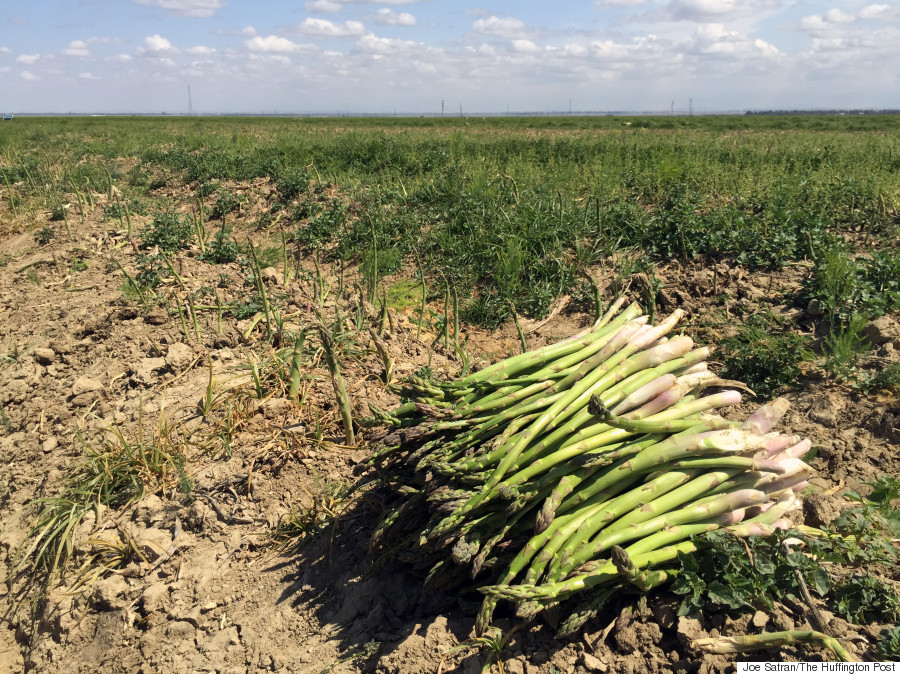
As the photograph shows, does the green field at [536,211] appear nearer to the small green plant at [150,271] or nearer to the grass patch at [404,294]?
the grass patch at [404,294]

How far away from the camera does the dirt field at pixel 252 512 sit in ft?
7.85

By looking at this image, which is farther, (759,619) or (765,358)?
(765,358)

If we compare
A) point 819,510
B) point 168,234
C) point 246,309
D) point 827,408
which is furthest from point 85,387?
point 827,408

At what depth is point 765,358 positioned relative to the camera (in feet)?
13.9

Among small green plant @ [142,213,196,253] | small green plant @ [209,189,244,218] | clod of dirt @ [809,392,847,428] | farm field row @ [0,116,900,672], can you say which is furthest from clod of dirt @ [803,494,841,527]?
small green plant @ [209,189,244,218]

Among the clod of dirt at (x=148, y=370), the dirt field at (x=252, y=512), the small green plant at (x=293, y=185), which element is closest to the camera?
the dirt field at (x=252, y=512)

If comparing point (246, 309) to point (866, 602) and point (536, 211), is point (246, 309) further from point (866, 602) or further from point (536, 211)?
point (866, 602)

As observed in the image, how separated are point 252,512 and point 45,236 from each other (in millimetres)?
6311

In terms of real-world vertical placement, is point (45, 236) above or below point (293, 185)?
below

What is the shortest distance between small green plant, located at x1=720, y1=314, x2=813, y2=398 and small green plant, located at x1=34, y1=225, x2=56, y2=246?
8045 millimetres

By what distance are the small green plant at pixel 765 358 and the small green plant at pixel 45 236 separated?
26.4 feet

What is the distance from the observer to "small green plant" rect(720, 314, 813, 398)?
4.14 metres

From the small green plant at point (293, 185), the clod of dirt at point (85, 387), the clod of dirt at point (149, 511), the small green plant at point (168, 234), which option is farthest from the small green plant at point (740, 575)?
the small green plant at point (293, 185)

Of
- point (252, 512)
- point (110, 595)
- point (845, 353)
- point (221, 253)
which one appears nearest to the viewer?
point (110, 595)
